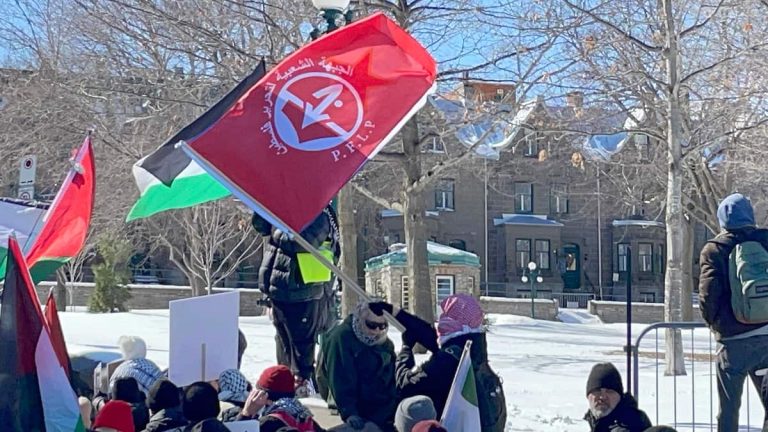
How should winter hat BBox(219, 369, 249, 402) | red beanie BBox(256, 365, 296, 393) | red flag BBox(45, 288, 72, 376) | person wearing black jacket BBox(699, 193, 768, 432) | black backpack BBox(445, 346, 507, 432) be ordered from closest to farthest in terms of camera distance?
red flag BBox(45, 288, 72, 376) → red beanie BBox(256, 365, 296, 393) → black backpack BBox(445, 346, 507, 432) → winter hat BBox(219, 369, 249, 402) → person wearing black jacket BBox(699, 193, 768, 432)

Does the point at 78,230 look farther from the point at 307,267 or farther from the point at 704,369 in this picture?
the point at 704,369

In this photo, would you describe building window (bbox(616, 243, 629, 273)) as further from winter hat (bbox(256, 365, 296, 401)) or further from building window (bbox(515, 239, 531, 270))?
winter hat (bbox(256, 365, 296, 401))

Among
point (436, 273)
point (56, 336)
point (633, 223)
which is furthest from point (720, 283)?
point (633, 223)

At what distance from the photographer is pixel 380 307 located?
586 centimetres

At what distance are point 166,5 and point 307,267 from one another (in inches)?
310

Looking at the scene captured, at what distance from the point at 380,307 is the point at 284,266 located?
2.63 meters

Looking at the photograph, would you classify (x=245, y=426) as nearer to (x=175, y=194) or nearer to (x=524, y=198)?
(x=175, y=194)

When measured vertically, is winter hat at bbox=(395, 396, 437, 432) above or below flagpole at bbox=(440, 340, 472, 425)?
below

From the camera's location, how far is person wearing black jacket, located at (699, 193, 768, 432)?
7285 mm

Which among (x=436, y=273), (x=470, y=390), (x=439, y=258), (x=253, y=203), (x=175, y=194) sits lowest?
(x=436, y=273)

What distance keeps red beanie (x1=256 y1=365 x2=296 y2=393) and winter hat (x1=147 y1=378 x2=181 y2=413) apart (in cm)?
46

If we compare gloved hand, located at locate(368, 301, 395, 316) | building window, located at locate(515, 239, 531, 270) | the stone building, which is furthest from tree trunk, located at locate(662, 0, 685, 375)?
building window, located at locate(515, 239, 531, 270)

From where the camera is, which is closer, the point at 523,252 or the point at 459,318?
the point at 459,318

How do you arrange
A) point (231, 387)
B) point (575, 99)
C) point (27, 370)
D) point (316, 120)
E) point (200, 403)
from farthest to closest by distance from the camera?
point (575, 99) → point (316, 120) → point (231, 387) → point (200, 403) → point (27, 370)
